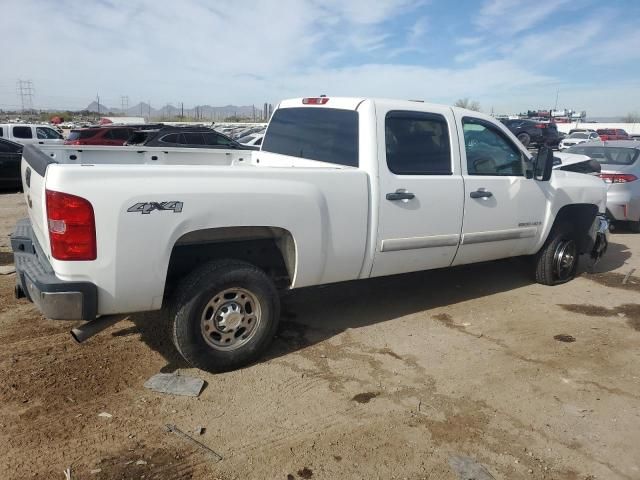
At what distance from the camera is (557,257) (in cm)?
613

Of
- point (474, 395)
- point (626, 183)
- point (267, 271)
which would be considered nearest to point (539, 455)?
point (474, 395)

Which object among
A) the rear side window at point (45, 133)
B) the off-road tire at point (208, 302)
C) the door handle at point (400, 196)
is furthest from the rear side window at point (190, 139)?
the off-road tire at point (208, 302)

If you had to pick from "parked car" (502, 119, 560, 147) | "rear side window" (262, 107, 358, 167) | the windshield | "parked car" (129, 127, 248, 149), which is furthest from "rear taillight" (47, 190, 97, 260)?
"parked car" (502, 119, 560, 147)

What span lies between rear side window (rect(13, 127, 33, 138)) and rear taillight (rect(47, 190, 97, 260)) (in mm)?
18350

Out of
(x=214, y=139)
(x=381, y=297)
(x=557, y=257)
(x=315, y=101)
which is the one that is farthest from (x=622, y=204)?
(x=214, y=139)

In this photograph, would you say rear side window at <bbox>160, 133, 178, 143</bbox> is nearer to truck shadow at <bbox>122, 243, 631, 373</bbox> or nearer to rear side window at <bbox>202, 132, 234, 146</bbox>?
rear side window at <bbox>202, 132, 234, 146</bbox>

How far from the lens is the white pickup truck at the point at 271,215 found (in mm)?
3189

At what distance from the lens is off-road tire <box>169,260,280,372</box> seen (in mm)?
3611

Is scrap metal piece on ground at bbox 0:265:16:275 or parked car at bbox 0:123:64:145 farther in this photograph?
parked car at bbox 0:123:64:145

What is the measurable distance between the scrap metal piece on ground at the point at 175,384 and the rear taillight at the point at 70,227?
1.06 meters

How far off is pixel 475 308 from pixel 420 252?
1.23 m

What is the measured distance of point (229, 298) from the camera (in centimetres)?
382

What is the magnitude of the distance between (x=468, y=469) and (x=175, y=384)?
2.00 m

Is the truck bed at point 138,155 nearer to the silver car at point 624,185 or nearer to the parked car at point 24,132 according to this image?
the silver car at point 624,185
